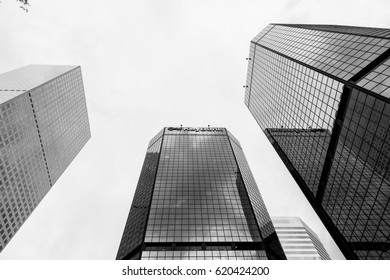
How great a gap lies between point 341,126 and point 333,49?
13228mm

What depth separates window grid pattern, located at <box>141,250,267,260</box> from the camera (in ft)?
207

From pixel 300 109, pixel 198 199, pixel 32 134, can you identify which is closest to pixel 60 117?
pixel 32 134

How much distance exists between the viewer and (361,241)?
41250 millimetres

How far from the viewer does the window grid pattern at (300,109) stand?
4544 cm

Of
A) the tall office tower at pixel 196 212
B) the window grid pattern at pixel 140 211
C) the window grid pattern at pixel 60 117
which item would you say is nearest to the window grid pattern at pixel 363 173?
the tall office tower at pixel 196 212

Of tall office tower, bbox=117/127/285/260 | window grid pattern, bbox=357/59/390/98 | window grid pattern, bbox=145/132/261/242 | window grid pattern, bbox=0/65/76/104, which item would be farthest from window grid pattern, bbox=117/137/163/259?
window grid pattern, bbox=357/59/390/98

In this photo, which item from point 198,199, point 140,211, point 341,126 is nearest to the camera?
point 341,126

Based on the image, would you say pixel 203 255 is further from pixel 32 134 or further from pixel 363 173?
pixel 32 134

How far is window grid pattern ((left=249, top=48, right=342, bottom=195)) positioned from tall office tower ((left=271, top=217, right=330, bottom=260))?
87899 millimetres

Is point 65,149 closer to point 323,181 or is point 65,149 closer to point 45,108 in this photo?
point 45,108

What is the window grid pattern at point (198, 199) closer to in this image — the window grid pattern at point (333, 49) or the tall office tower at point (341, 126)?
the tall office tower at point (341, 126)

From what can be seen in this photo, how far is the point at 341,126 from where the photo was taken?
41.9 m
